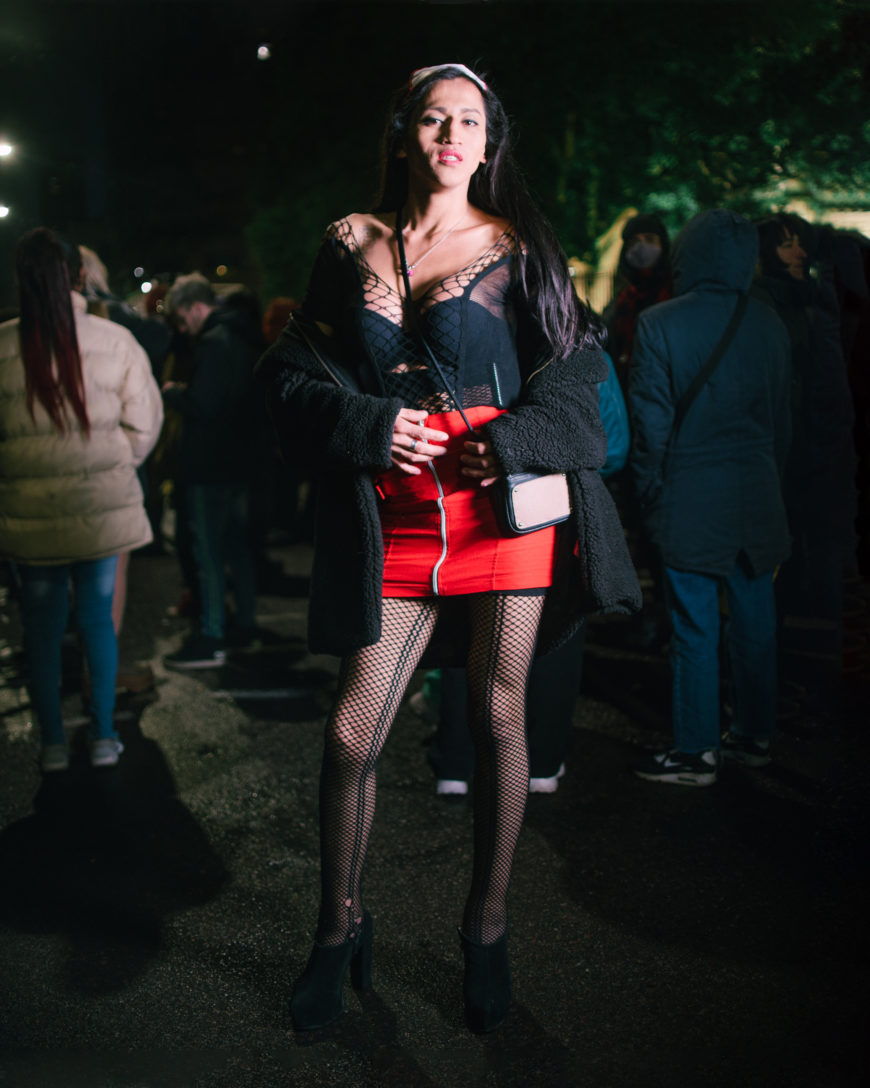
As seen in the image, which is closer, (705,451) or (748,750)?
(705,451)

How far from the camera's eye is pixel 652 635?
5.79 meters

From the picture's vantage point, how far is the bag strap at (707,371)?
145 inches

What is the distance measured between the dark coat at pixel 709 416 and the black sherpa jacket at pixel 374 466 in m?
1.40

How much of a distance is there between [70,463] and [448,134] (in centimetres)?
229

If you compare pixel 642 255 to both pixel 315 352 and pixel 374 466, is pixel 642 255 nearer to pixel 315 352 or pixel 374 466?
pixel 315 352

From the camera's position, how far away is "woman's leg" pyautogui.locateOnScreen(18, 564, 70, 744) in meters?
3.96

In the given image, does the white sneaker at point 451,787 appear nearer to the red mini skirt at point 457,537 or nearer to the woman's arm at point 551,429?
the red mini skirt at point 457,537

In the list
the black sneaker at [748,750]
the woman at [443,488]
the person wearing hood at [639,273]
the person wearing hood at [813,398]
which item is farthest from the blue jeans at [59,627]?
the person wearing hood at [813,398]

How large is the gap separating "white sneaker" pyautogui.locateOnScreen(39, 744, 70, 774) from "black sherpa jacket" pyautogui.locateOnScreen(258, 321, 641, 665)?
217 cm

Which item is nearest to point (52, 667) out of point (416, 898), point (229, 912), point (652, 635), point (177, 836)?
point (177, 836)

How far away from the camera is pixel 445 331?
7.43ft

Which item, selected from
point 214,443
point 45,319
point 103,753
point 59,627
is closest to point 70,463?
point 45,319

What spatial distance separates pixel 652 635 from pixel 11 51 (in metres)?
11.6

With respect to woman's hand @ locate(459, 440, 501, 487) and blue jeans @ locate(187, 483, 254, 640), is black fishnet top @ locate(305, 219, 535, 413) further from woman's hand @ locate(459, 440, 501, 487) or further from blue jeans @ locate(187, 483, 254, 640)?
blue jeans @ locate(187, 483, 254, 640)
